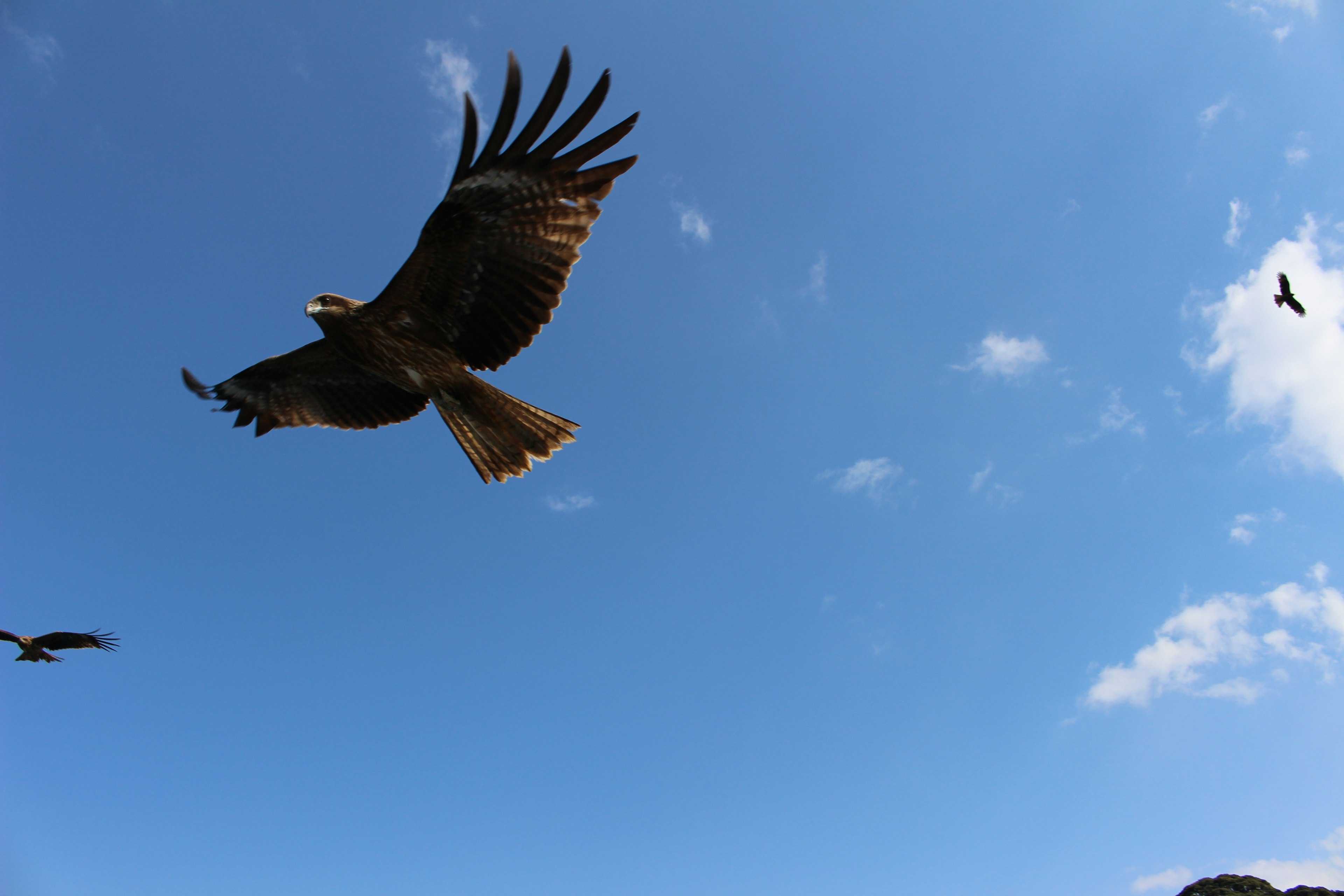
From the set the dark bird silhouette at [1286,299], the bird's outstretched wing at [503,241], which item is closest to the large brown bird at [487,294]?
the bird's outstretched wing at [503,241]

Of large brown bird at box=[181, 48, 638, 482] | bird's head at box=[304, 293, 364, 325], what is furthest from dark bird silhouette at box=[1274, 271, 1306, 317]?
bird's head at box=[304, 293, 364, 325]

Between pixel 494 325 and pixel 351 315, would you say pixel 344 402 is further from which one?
pixel 494 325

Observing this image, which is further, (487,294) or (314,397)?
(314,397)

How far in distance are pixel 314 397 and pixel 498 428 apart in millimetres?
A: 2618

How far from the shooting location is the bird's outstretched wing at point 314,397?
664 centimetres

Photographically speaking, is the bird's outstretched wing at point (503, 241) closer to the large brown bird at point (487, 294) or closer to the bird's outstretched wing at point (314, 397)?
the large brown bird at point (487, 294)

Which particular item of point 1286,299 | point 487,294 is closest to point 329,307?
point 487,294

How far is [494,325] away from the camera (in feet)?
17.5

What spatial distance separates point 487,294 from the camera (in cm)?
528

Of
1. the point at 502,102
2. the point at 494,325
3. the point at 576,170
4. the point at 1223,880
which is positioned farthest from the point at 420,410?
the point at 1223,880

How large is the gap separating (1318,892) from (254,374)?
15.3m

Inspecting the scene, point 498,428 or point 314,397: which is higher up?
point 314,397

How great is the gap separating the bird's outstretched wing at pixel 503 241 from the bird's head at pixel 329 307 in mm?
276

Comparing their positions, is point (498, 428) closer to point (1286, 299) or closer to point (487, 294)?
point (487, 294)
